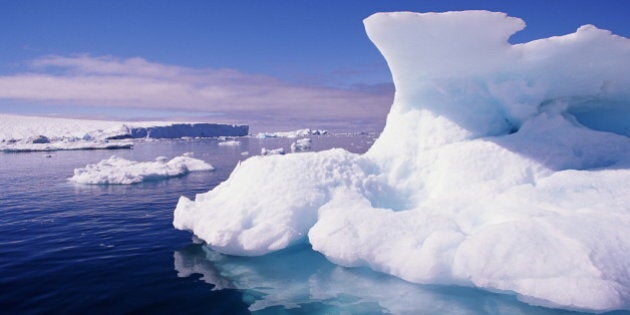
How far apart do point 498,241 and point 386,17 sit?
4051 mm

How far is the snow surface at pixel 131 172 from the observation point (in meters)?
19.2

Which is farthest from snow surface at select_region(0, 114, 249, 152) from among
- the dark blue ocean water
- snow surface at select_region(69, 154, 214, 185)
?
the dark blue ocean water

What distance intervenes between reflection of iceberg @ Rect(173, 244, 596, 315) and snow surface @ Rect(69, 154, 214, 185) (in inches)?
545

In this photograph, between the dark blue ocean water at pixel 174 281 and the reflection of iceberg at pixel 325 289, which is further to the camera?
the dark blue ocean water at pixel 174 281

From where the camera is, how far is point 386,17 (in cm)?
687

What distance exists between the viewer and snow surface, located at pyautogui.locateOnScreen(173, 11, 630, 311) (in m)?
5.06

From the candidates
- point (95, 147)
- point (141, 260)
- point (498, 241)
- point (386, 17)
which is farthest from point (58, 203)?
point (95, 147)

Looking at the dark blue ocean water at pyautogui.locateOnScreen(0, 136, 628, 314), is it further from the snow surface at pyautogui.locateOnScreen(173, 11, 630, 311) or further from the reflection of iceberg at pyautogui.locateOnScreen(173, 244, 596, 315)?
the snow surface at pyautogui.locateOnScreen(173, 11, 630, 311)

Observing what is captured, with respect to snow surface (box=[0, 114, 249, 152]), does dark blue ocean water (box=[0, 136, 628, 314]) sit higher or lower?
lower

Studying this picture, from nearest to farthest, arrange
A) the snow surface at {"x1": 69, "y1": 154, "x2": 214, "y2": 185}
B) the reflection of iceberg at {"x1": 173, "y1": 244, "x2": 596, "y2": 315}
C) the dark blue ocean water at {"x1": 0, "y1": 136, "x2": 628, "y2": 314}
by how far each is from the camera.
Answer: the reflection of iceberg at {"x1": 173, "y1": 244, "x2": 596, "y2": 315} → the dark blue ocean water at {"x1": 0, "y1": 136, "x2": 628, "y2": 314} → the snow surface at {"x1": 69, "y1": 154, "x2": 214, "y2": 185}

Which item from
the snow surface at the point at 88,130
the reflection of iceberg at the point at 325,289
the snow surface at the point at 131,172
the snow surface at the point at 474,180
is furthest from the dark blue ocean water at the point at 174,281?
the snow surface at the point at 88,130

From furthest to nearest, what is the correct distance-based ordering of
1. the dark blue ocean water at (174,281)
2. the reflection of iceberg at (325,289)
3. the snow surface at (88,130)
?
the snow surface at (88,130), the dark blue ocean water at (174,281), the reflection of iceberg at (325,289)

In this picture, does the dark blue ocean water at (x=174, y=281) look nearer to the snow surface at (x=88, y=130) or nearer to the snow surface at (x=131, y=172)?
the snow surface at (x=131, y=172)

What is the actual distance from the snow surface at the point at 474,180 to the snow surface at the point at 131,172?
41.5 ft
